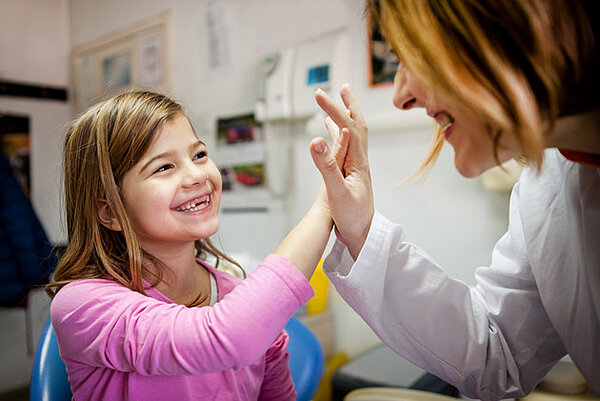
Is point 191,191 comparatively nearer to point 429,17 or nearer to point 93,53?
point 429,17

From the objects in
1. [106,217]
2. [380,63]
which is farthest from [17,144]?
[106,217]

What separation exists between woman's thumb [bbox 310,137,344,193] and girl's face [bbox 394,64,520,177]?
0.13 metres

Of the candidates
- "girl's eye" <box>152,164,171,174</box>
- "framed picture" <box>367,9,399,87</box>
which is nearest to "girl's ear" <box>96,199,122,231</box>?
"girl's eye" <box>152,164,171,174</box>

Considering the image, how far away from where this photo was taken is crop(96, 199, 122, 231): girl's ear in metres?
0.91

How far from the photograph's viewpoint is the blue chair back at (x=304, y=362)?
1081mm

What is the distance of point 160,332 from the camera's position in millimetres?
708

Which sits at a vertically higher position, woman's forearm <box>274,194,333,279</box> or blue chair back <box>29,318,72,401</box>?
woman's forearm <box>274,194,333,279</box>

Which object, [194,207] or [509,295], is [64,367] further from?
[509,295]

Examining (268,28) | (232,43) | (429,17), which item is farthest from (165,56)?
(429,17)

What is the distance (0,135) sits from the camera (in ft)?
9.99

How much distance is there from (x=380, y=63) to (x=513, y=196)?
1160 millimetres

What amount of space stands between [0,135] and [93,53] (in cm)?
82

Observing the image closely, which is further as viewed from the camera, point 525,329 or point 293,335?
point 293,335

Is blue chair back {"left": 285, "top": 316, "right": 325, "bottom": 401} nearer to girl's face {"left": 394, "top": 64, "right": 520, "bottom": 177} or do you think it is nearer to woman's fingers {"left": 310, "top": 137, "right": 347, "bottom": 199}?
woman's fingers {"left": 310, "top": 137, "right": 347, "bottom": 199}
